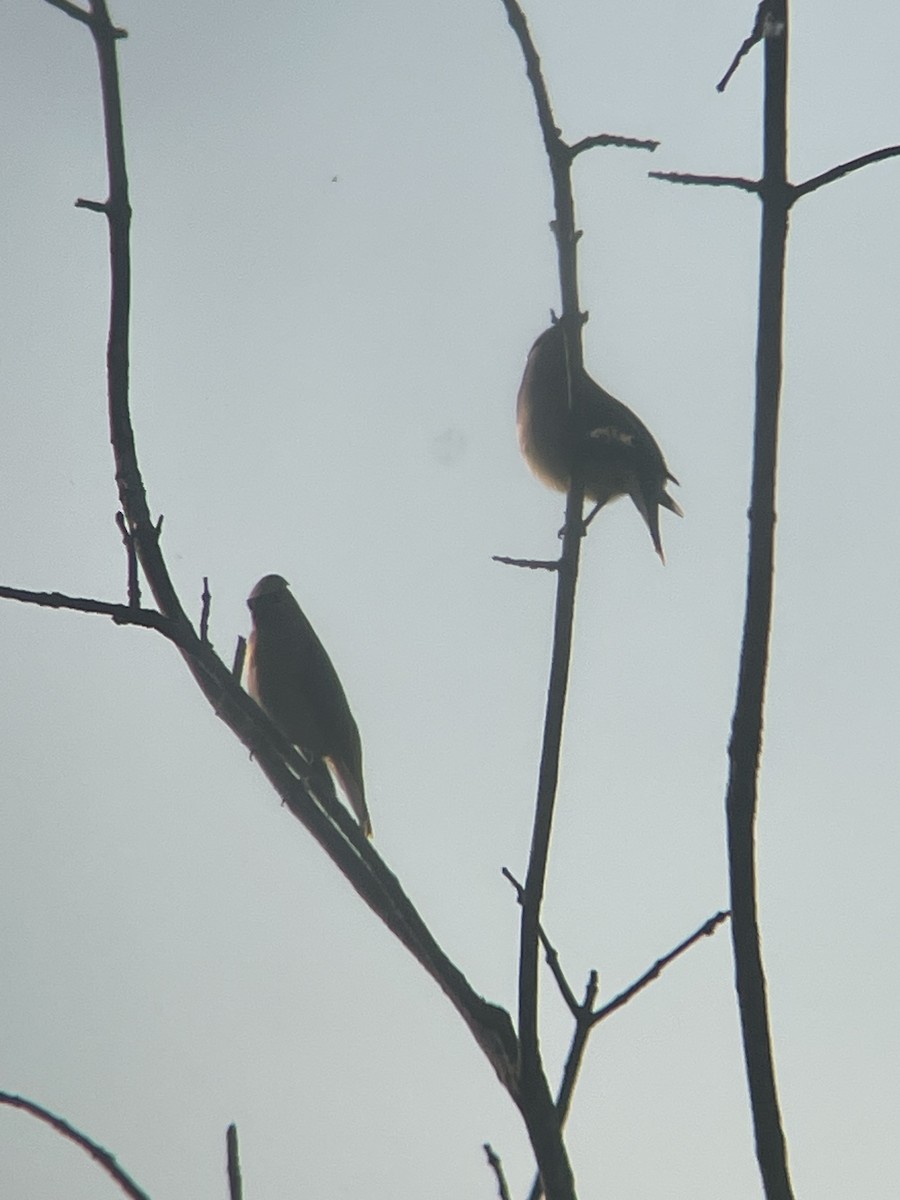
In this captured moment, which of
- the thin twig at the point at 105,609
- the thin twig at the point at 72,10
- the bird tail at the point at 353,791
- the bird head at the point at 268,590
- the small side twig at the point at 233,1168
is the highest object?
the bird head at the point at 268,590

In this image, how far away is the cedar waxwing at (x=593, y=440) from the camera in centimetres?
507

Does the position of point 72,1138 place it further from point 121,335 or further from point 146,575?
point 121,335

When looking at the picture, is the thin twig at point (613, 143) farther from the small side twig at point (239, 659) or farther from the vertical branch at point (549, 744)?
the small side twig at point (239, 659)

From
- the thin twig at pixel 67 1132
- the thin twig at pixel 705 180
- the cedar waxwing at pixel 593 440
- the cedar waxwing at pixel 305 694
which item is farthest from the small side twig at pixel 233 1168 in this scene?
the cedar waxwing at pixel 305 694

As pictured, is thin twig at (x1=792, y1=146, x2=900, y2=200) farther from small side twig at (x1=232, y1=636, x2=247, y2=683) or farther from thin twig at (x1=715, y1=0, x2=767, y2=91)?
small side twig at (x1=232, y1=636, x2=247, y2=683)

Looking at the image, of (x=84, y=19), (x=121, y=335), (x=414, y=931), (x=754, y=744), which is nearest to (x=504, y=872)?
(x=414, y=931)

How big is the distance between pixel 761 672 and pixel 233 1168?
88 cm

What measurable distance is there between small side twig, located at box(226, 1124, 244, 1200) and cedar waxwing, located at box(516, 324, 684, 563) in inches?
129

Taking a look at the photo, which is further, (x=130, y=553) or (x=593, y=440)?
(x=593, y=440)

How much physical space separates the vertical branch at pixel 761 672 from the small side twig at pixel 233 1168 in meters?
0.63

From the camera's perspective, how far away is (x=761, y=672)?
1.67 metres

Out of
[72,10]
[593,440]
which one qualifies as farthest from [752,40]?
[593,440]

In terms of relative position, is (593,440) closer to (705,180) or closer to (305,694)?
(305,694)

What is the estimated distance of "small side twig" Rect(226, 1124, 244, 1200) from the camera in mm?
1849
